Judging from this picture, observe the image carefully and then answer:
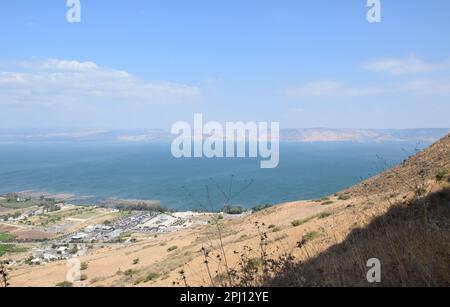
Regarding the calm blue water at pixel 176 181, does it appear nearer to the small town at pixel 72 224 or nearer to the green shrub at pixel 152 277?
the small town at pixel 72 224

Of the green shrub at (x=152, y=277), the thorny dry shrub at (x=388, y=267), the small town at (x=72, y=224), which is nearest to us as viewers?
the thorny dry shrub at (x=388, y=267)

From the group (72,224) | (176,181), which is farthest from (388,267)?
(176,181)

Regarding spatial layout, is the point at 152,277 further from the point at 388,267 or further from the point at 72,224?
the point at 72,224

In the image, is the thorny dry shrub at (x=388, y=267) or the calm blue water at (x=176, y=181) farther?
A: the calm blue water at (x=176, y=181)

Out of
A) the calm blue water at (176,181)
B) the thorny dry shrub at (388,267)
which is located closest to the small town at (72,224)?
the calm blue water at (176,181)

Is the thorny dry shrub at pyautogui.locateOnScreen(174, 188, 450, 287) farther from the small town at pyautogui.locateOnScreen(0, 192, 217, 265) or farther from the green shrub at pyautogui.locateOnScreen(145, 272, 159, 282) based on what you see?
the small town at pyautogui.locateOnScreen(0, 192, 217, 265)

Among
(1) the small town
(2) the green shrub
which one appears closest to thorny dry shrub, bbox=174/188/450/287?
(2) the green shrub

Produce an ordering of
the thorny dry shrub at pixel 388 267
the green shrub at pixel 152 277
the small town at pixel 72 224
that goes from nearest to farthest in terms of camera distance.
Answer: the thorny dry shrub at pixel 388 267, the green shrub at pixel 152 277, the small town at pixel 72 224

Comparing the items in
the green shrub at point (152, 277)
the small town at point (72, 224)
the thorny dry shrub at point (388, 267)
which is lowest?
the small town at point (72, 224)

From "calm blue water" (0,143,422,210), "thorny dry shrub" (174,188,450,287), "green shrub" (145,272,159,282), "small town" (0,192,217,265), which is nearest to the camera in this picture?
"thorny dry shrub" (174,188,450,287)
